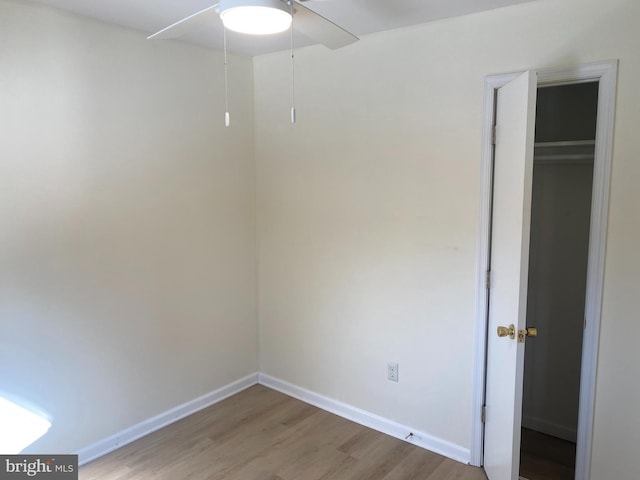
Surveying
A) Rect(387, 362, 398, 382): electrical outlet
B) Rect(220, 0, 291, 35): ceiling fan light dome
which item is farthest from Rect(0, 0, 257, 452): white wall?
Result: Rect(220, 0, 291, 35): ceiling fan light dome

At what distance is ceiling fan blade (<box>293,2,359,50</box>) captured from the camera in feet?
5.10

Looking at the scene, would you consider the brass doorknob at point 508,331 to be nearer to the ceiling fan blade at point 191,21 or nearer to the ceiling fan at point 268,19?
the ceiling fan at point 268,19

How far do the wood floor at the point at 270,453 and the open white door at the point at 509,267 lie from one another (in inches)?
18.4

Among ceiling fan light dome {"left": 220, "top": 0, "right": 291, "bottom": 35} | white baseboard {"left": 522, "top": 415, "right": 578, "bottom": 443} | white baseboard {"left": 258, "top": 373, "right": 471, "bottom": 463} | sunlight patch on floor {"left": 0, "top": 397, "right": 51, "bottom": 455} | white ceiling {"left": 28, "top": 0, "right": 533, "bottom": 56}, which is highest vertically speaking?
white ceiling {"left": 28, "top": 0, "right": 533, "bottom": 56}

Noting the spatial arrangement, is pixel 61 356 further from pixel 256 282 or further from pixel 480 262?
pixel 480 262

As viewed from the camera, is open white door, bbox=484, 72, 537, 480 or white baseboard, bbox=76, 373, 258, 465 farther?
white baseboard, bbox=76, 373, 258, 465

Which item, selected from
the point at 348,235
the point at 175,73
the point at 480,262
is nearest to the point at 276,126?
the point at 175,73

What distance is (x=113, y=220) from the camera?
2.72 metres

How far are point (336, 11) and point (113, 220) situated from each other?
1679mm

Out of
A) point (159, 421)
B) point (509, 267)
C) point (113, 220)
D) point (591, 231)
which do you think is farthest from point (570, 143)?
A: point (159, 421)

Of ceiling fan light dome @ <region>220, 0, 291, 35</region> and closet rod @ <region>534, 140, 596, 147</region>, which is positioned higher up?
ceiling fan light dome @ <region>220, 0, 291, 35</region>

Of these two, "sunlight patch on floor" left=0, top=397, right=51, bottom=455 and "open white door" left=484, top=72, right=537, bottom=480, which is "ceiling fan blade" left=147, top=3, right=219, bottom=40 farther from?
"sunlight patch on floor" left=0, top=397, right=51, bottom=455

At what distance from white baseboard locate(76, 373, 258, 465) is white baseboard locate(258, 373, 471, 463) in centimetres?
24

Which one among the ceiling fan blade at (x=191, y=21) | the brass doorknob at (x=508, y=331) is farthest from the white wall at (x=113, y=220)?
the brass doorknob at (x=508, y=331)
